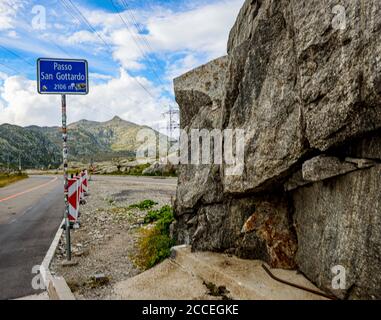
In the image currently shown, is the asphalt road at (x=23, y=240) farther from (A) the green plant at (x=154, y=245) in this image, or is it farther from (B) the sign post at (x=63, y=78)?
(A) the green plant at (x=154, y=245)

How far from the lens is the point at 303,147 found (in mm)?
5102

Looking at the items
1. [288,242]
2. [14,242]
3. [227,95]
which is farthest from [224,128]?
[14,242]

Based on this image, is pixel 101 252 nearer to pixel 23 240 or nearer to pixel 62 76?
pixel 23 240

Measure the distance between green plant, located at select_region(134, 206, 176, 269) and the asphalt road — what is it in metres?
2.37

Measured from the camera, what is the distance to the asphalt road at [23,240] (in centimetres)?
678

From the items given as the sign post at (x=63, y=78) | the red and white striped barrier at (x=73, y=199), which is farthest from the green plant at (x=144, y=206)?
the sign post at (x=63, y=78)

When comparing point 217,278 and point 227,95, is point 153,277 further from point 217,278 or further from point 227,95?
point 227,95

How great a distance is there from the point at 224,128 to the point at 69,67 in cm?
370

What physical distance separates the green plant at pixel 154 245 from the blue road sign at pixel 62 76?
406cm

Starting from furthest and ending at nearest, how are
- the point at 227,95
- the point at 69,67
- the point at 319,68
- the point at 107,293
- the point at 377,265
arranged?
1. the point at 69,67
2. the point at 227,95
3. the point at 107,293
4. the point at 319,68
5. the point at 377,265

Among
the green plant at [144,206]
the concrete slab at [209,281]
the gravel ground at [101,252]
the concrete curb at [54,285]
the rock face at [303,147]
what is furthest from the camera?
the green plant at [144,206]

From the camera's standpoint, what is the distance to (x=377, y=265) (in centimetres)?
401

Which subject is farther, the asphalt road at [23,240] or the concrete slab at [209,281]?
the asphalt road at [23,240]

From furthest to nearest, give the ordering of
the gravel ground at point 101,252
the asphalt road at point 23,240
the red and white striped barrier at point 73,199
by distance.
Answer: the red and white striped barrier at point 73,199 < the asphalt road at point 23,240 < the gravel ground at point 101,252
